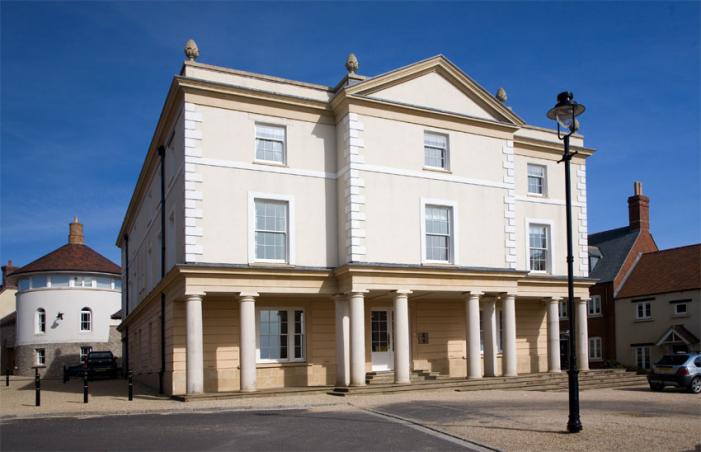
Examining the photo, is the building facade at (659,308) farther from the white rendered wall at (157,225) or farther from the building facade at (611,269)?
the white rendered wall at (157,225)

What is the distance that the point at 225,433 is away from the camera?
12.8 meters

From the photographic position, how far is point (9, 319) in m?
59.2

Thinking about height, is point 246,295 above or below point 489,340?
above

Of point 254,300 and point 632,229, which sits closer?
point 254,300

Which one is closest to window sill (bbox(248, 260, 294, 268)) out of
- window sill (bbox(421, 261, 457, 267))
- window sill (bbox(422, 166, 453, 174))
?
window sill (bbox(421, 261, 457, 267))

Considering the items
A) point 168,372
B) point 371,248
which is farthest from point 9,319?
point 371,248

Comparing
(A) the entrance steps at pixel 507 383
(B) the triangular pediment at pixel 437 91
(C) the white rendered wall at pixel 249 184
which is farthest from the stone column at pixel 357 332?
(B) the triangular pediment at pixel 437 91

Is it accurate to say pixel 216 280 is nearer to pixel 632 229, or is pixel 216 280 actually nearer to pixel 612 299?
pixel 612 299

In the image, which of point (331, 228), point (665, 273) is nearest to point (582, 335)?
point (331, 228)

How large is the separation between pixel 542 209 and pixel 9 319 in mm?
48865

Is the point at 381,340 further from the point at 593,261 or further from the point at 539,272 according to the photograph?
the point at 593,261

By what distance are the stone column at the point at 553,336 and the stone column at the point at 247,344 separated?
12.8 m

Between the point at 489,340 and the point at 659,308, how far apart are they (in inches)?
764

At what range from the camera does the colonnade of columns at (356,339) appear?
807 inches
